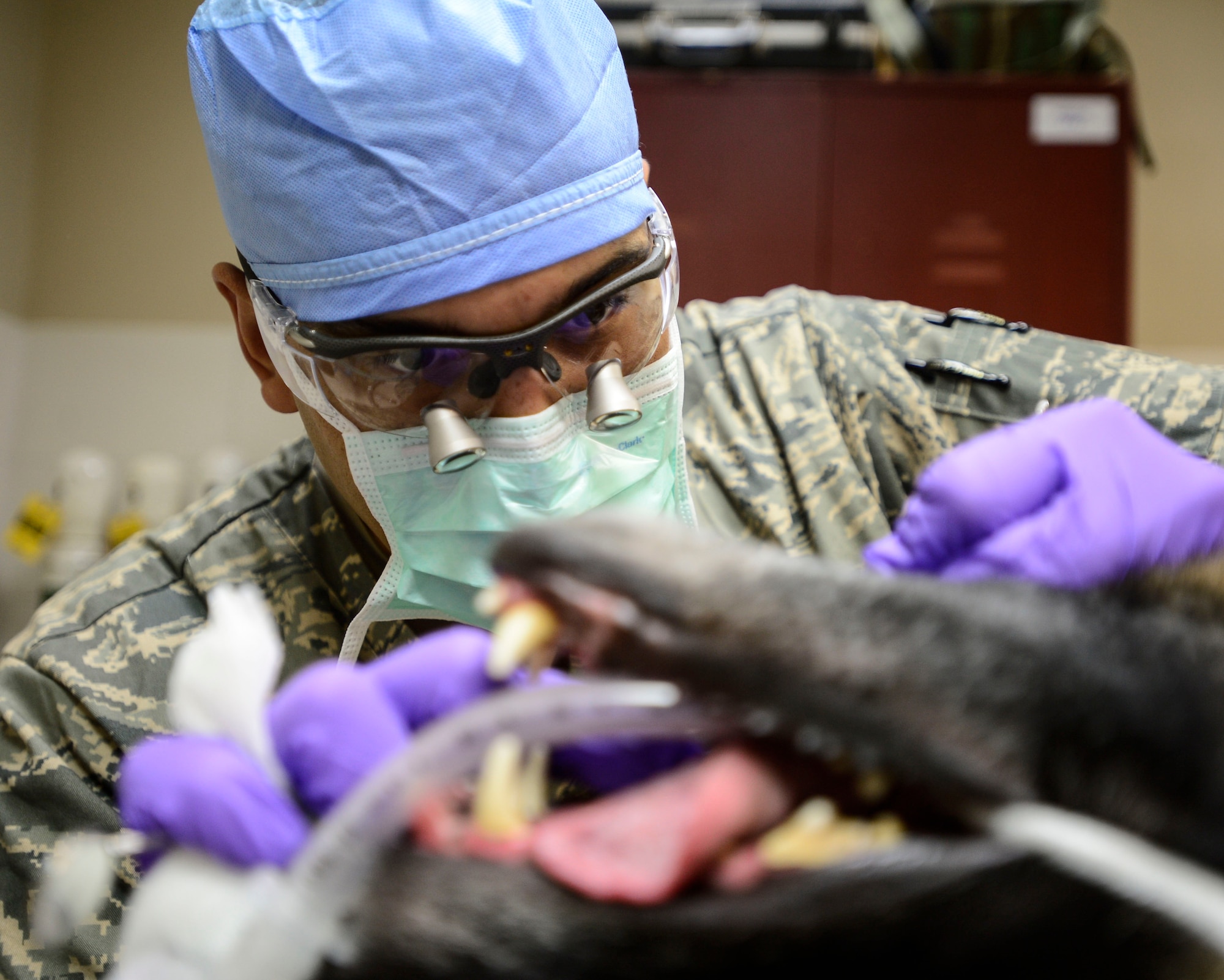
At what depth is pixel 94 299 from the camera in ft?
9.36

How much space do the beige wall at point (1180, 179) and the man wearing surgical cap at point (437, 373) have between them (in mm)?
1724

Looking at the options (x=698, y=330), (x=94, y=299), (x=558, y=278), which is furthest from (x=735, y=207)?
(x=94, y=299)

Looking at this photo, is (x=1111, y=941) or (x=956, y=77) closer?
(x=1111, y=941)

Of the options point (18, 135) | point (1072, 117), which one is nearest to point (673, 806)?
point (1072, 117)

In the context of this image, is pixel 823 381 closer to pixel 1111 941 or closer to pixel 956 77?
pixel 1111 941

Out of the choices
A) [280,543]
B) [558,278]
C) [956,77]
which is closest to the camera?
[558,278]

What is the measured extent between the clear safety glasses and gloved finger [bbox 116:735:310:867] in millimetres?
567

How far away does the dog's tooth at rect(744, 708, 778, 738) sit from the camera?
1.03 ft

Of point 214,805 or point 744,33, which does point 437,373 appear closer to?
point 214,805

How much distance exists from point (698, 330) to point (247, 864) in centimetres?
112

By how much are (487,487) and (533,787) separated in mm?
618

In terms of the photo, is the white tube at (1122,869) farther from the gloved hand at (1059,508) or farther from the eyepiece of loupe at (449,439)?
the eyepiece of loupe at (449,439)

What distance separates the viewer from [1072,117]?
204 centimetres

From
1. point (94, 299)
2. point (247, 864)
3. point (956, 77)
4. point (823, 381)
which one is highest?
point (956, 77)
